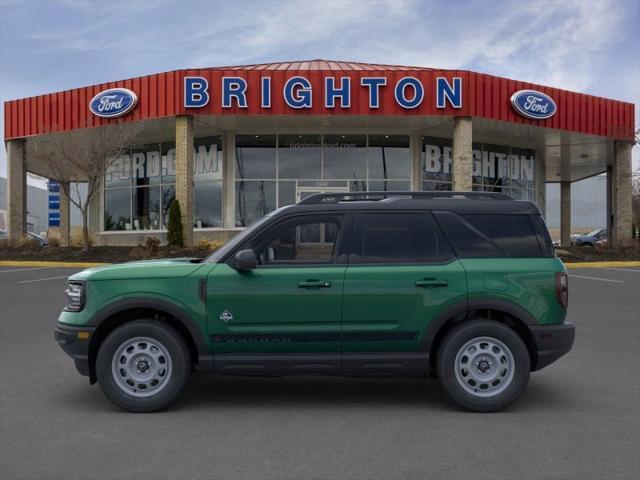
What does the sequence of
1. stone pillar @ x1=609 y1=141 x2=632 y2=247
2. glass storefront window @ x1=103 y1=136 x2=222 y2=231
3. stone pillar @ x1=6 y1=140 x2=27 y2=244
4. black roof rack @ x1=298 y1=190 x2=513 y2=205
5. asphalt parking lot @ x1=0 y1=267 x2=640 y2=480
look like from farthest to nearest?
stone pillar @ x1=609 y1=141 x2=632 y2=247, stone pillar @ x1=6 y1=140 x2=27 y2=244, glass storefront window @ x1=103 y1=136 x2=222 y2=231, black roof rack @ x1=298 y1=190 x2=513 y2=205, asphalt parking lot @ x1=0 y1=267 x2=640 y2=480

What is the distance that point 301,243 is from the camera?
5.08m

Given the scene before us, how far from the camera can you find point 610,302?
462 inches

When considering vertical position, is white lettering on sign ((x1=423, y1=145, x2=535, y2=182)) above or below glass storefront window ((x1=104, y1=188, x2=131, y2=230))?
above

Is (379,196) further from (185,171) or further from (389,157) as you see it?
(389,157)

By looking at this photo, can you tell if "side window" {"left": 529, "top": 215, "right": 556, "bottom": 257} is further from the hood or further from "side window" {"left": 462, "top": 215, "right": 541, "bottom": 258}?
the hood

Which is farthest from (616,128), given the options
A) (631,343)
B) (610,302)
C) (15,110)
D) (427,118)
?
(15,110)

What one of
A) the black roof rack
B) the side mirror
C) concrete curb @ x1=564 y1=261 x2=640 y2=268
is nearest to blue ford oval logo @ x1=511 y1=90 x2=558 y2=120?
concrete curb @ x1=564 y1=261 x2=640 y2=268

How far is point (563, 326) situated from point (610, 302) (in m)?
7.62

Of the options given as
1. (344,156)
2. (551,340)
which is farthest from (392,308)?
(344,156)

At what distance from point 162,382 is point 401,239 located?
2294mm

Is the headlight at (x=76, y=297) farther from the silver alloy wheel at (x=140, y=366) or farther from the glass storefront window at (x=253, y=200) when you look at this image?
the glass storefront window at (x=253, y=200)

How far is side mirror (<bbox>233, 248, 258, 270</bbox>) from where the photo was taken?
4.80 m

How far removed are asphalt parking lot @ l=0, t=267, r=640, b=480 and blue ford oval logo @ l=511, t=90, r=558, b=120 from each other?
679 inches

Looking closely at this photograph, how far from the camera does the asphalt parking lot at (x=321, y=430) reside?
3727 millimetres
